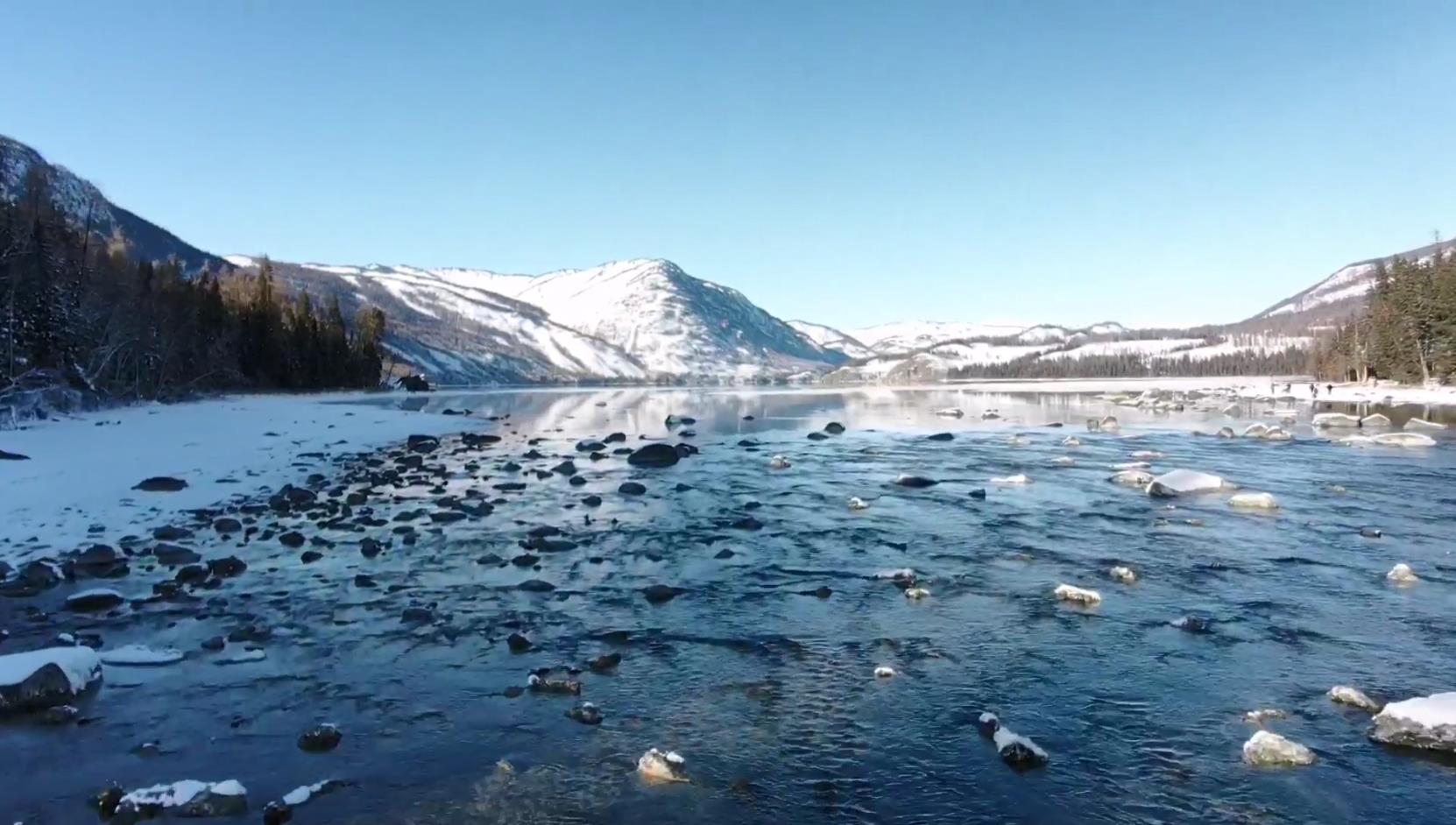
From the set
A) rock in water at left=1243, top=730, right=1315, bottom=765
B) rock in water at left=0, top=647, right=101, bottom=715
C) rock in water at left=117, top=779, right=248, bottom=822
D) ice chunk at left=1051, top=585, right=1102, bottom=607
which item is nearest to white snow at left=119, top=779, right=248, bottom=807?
rock in water at left=117, top=779, right=248, bottom=822

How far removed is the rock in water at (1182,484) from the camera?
2311 cm

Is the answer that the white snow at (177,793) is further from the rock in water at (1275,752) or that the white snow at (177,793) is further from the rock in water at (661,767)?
the rock in water at (1275,752)

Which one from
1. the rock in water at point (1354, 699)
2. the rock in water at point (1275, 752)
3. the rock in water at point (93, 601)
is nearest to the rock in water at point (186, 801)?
the rock in water at point (93, 601)

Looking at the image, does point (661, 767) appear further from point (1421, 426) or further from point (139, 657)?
point (1421, 426)

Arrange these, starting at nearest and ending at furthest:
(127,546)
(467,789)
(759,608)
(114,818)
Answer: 1. (114,818)
2. (467,789)
3. (759,608)
4. (127,546)

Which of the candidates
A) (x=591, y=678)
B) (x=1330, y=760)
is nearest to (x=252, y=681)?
(x=591, y=678)

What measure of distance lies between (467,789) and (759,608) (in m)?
6.32

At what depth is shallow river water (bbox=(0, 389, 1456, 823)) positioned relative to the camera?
720 cm

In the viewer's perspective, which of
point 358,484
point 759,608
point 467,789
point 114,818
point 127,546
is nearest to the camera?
point 114,818

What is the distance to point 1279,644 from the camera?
1084 centimetres

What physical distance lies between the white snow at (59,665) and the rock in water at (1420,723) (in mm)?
14371

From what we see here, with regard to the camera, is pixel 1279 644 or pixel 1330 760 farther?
pixel 1279 644

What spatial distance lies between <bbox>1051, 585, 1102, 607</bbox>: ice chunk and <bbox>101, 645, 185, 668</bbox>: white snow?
1308cm

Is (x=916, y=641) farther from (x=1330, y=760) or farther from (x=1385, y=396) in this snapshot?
(x=1385, y=396)
